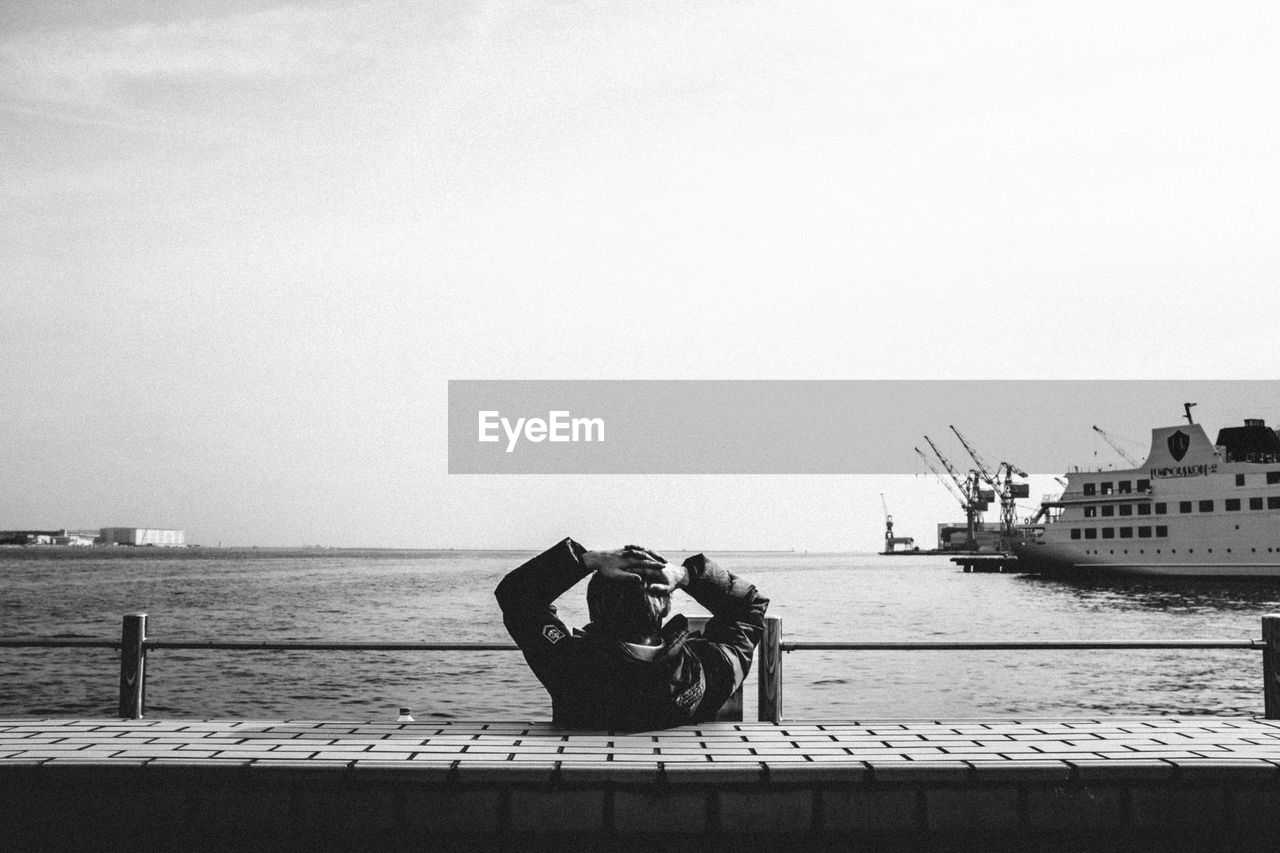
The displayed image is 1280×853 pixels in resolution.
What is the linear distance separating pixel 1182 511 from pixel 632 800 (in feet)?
304

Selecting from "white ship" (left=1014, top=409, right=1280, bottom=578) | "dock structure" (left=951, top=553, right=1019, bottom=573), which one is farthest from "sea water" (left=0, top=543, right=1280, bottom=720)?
"dock structure" (left=951, top=553, right=1019, bottom=573)

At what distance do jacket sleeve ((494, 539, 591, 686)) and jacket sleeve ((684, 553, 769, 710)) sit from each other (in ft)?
2.16

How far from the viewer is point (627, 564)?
217 inches

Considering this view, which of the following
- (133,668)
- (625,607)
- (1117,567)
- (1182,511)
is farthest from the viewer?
(1117,567)

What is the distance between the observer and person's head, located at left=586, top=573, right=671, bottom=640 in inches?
216

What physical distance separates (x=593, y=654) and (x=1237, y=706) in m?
23.5

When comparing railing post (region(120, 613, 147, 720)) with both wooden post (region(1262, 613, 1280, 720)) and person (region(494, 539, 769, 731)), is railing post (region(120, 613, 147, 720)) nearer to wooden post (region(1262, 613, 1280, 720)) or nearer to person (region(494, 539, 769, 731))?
person (region(494, 539, 769, 731))

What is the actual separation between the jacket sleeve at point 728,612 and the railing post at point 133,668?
3621 millimetres

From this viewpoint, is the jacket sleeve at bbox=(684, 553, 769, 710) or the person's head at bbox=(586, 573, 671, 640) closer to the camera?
the person's head at bbox=(586, 573, 671, 640)

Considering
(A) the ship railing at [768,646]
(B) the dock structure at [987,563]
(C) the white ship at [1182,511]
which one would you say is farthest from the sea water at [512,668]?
(B) the dock structure at [987,563]

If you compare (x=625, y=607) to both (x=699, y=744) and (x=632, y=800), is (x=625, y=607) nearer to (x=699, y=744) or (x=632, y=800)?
(x=699, y=744)

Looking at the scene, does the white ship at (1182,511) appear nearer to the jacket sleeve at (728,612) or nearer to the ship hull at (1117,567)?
the ship hull at (1117,567)

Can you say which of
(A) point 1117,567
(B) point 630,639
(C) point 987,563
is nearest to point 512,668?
(B) point 630,639

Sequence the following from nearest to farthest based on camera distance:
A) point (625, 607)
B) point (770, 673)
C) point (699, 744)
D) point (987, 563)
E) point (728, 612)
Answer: point (699, 744), point (625, 607), point (728, 612), point (770, 673), point (987, 563)
